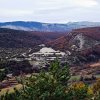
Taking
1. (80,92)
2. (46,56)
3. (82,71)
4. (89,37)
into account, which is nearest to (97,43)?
(89,37)

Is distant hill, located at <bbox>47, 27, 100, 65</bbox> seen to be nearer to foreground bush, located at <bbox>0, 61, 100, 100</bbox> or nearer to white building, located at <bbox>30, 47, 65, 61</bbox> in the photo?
white building, located at <bbox>30, 47, 65, 61</bbox>

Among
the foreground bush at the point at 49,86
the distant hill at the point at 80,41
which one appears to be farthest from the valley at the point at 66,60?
the foreground bush at the point at 49,86

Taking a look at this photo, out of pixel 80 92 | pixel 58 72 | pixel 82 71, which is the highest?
pixel 58 72

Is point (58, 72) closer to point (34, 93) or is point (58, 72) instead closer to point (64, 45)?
point (34, 93)

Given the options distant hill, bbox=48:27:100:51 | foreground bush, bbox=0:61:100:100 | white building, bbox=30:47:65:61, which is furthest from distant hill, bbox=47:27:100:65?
foreground bush, bbox=0:61:100:100

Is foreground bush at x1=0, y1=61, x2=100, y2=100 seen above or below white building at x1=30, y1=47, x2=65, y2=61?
above

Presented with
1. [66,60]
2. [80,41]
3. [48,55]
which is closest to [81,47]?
[80,41]

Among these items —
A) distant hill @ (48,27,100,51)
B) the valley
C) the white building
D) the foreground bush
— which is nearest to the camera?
the foreground bush

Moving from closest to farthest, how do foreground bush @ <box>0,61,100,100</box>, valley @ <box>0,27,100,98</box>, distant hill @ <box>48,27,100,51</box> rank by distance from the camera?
foreground bush @ <box>0,61,100,100</box> → valley @ <box>0,27,100,98</box> → distant hill @ <box>48,27,100,51</box>

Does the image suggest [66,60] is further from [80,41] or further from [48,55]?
[80,41]

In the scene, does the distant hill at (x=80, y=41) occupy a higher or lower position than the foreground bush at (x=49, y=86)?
lower

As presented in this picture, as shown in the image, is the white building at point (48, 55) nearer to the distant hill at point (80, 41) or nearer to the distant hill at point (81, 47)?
the distant hill at point (81, 47)
